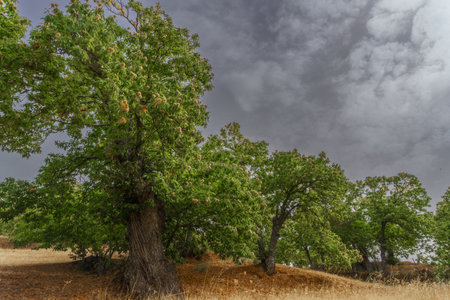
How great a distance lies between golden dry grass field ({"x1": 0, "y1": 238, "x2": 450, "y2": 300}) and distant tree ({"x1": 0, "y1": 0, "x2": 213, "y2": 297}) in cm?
220

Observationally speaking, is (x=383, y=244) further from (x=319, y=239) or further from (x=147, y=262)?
(x=147, y=262)

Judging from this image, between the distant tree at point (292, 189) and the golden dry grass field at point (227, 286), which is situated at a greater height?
the distant tree at point (292, 189)

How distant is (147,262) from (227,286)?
17.6 feet

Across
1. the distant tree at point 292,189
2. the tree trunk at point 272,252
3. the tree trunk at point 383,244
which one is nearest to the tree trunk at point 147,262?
the distant tree at point 292,189

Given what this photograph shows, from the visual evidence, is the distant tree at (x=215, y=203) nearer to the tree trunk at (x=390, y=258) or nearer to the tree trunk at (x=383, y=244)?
the tree trunk at (x=383, y=244)

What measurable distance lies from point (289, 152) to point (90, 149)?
11891 millimetres

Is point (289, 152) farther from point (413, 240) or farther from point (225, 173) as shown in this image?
point (413, 240)

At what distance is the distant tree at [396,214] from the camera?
24.4 metres

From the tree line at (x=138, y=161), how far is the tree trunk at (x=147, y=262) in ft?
0.14

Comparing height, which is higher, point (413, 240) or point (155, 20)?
point (155, 20)

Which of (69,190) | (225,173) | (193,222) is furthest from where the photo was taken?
(193,222)

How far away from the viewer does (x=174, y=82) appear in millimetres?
7996

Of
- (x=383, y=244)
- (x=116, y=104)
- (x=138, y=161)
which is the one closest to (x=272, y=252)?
(x=138, y=161)

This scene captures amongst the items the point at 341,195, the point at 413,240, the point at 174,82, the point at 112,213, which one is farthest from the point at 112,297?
the point at 413,240
